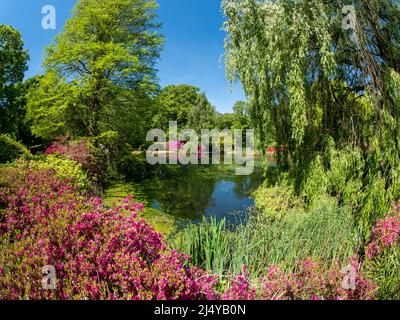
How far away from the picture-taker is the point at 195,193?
14.3 metres

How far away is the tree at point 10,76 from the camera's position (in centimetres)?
1798

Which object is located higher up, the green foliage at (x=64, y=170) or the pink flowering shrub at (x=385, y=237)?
the green foliage at (x=64, y=170)

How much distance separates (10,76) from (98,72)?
389 inches

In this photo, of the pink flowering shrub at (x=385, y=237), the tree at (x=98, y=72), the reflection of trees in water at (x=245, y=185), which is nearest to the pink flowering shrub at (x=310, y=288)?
the pink flowering shrub at (x=385, y=237)

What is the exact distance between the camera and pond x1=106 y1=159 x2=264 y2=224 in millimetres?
10887

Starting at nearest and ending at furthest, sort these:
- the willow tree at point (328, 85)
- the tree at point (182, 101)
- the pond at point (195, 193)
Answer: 1. the willow tree at point (328, 85)
2. the pond at point (195, 193)
3. the tree at point (182, 101)

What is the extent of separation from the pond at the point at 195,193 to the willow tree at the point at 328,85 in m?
Result: 3.10

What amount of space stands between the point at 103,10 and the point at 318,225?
1533 centimetres

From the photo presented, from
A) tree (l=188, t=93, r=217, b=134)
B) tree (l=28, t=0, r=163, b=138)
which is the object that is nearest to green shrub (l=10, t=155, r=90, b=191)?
tree (l=28, t=0, r=163, b=138)

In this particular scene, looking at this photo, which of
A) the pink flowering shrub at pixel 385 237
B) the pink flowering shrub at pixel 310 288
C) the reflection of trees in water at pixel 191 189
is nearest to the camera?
the pink flowering shrub at pixel 310 288

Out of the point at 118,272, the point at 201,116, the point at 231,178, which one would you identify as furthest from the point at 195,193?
the point at 201,116

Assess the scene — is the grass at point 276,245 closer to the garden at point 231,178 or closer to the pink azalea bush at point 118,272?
the garden at point 231,178

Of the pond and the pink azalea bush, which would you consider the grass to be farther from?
A: the pond

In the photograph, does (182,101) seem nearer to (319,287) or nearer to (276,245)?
(276,245)
